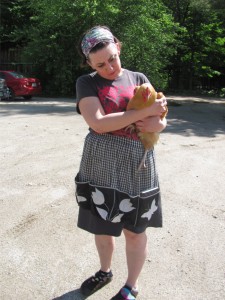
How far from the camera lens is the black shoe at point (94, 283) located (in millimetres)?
2496

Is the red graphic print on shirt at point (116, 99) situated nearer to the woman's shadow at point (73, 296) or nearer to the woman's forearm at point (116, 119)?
the woman's forearm at point (116, 119)

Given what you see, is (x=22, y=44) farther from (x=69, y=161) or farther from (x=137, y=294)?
(x=137, y=294)

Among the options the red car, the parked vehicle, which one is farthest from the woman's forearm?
the red car

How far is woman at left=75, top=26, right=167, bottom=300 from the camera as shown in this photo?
6.54 ft

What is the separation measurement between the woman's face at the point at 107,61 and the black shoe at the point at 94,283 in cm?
132

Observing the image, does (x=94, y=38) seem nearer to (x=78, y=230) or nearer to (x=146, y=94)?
(x=146, y=94)

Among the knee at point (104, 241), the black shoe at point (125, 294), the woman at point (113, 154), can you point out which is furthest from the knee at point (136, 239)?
the black shoe at point (125, 294)

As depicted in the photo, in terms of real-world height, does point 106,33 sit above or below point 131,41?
below

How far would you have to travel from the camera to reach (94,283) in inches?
99.1

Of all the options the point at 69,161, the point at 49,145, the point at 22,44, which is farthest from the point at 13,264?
the point at 22,44

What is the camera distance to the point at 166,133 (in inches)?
323

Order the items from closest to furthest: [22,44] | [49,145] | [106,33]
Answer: [106,33] → [49,145] → [22,44]

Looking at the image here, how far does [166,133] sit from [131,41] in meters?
9.83

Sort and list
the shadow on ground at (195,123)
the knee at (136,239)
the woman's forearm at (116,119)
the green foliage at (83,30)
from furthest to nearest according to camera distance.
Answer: the green foliage at (83,30), the shadow on ground at (195,123), the knee at (136,239), the woman's forearm at (116,119)
